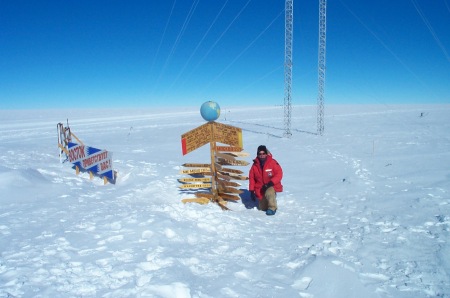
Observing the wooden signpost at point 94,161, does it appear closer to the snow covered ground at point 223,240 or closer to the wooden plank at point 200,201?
the snow covered ground at point 223,240

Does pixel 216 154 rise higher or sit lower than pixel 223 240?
higher

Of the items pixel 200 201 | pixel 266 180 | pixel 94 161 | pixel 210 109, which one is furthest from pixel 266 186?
pixel 94 161

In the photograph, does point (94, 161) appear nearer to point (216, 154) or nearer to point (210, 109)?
point (216, 154)

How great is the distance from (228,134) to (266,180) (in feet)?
4.08

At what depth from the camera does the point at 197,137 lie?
250 inches

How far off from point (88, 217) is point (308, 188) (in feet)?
17.7

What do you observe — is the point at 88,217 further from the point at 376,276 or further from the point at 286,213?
the point at 376,276

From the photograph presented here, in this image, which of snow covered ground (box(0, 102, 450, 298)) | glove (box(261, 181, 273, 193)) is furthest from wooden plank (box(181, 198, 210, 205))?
glove (box(261, 181, 273, 193))

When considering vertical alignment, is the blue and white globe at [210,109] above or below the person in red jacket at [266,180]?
above

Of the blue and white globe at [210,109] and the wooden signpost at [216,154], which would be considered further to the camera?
the wooden signpost at [216,154]

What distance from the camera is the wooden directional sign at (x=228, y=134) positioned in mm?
5930

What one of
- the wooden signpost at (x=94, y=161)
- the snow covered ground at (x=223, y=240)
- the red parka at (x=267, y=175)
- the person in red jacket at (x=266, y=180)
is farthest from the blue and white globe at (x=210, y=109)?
the wooden signpost at (x=94, y=161)

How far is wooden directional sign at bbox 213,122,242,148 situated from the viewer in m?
5.93

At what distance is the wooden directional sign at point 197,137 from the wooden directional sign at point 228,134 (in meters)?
0.16
